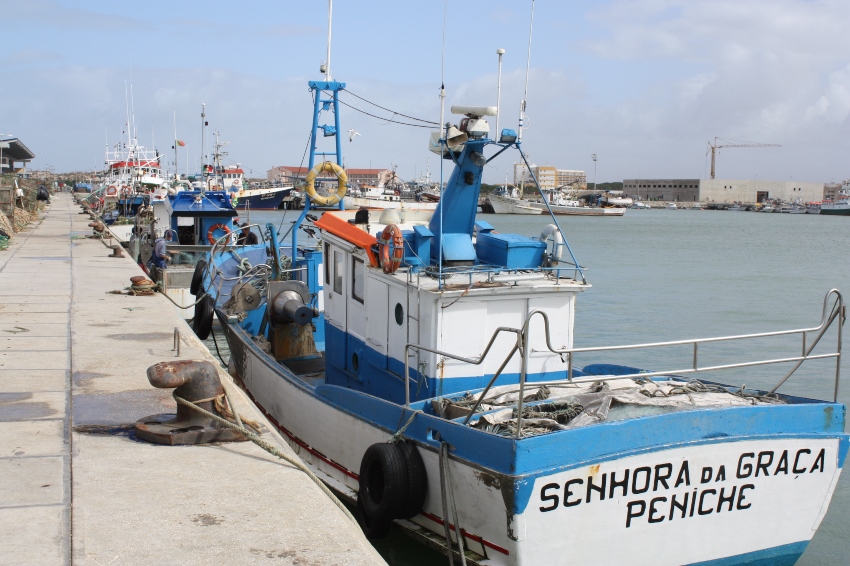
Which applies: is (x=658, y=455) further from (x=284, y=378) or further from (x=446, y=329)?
(x=284, y=378)

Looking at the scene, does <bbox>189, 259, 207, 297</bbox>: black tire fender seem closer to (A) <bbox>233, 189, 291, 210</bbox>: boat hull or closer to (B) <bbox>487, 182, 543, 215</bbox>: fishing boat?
(A) <bbox>233, 189, 291, 210</bbox>: boat hull

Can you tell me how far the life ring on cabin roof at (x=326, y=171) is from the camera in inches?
523

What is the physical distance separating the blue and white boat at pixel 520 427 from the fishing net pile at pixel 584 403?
0.8 inches

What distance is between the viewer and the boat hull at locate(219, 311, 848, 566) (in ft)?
20.1

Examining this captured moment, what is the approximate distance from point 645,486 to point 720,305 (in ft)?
78.7

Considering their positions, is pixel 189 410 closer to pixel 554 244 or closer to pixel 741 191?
pixel 554 244

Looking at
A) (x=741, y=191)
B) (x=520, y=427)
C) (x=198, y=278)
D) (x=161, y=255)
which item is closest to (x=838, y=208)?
(x=741, y=191)

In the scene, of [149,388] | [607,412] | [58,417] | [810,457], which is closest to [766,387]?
[810,457]

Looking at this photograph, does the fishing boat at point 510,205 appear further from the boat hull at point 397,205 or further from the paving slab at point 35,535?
the paving slab at point 35,535

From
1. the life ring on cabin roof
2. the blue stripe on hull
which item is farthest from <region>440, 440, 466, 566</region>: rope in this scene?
the life ring on cabin roof

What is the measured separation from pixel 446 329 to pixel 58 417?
3.68 m

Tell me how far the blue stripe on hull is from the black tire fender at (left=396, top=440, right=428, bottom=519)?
2433 mm

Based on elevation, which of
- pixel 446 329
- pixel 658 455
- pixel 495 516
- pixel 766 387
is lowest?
pixel 766 387

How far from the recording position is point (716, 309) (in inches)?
1099
